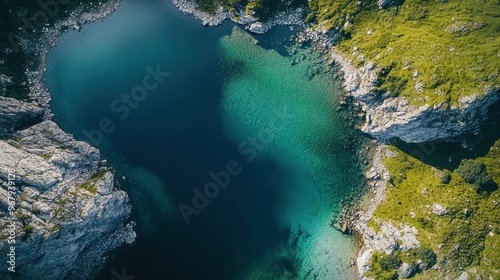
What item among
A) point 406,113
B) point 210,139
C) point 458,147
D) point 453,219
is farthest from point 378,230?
point 210,139

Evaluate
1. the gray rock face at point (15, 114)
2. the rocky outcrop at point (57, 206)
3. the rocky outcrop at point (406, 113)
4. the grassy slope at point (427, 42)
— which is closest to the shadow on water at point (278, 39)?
the grassy slope at point (427, 42)

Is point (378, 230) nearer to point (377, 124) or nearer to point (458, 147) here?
point (377, 124)

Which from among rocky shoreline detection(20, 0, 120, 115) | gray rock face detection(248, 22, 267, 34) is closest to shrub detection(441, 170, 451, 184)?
gray rock face detection(248, 22, 267, 34)

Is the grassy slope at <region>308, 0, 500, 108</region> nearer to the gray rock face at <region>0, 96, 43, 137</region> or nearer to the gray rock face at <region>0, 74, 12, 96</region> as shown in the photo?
the gray rock face at <region>0, 96, 43, 137</region>

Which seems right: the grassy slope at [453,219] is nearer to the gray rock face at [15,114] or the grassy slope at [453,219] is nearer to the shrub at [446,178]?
the shrub at [446,178]

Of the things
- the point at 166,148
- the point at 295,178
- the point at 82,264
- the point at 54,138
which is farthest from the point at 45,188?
the point at 295,178

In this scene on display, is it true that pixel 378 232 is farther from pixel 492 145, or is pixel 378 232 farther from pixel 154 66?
pixel 154 66
